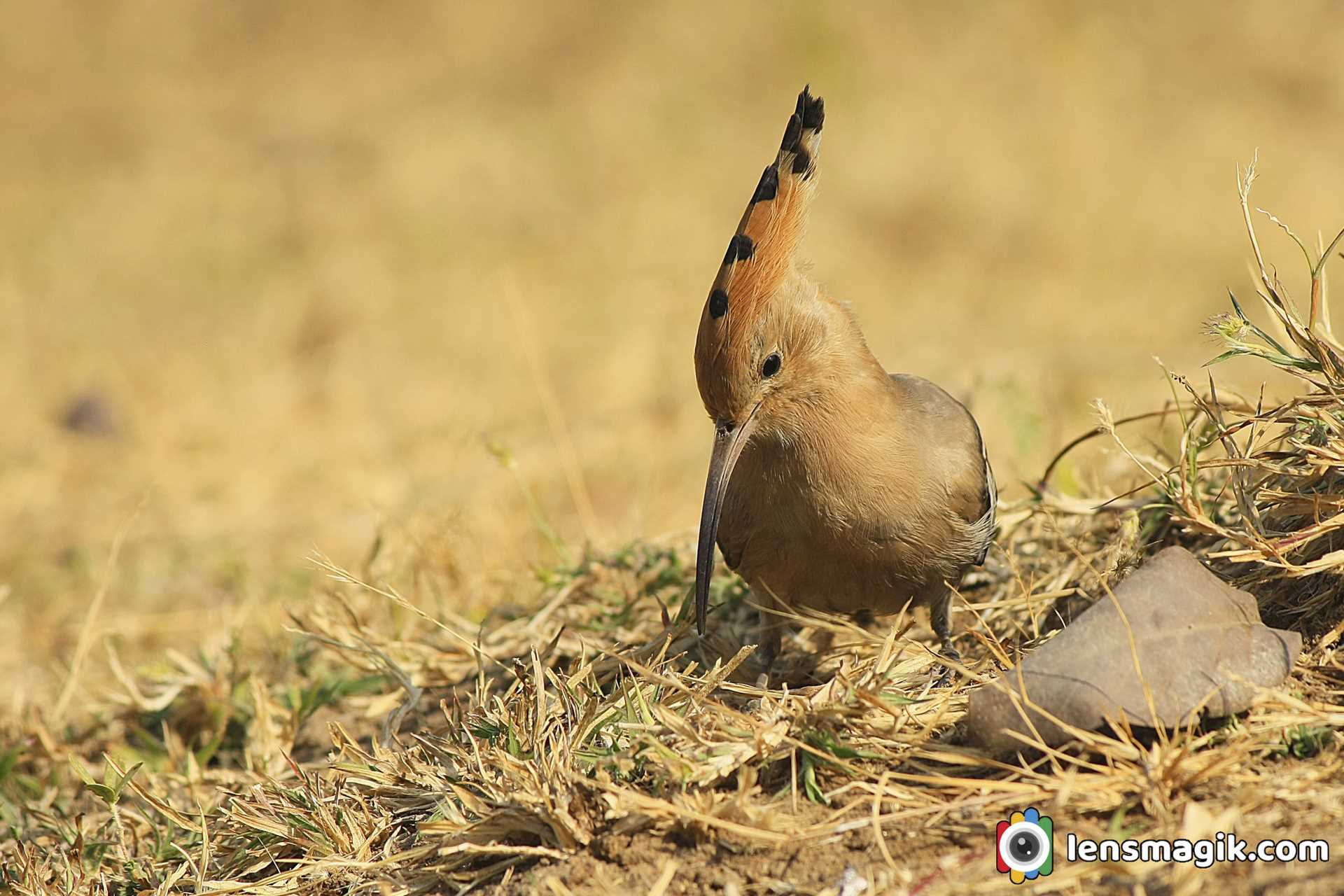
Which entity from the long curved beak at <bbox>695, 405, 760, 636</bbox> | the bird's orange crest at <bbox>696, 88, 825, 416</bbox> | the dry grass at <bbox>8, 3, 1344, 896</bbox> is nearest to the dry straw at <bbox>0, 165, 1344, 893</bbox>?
the dry grass at <bbox>8, 3, 1344, 896</bbox>

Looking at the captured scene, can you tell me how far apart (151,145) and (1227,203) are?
27.0 ft

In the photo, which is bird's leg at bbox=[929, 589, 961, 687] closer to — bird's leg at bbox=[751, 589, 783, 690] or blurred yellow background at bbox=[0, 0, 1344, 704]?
bird's leg at bbox=[751, 589, 783, 690]

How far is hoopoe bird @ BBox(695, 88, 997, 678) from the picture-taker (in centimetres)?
304

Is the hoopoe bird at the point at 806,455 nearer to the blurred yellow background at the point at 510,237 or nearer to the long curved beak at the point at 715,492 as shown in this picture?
the long curved beak at the point at 715,492

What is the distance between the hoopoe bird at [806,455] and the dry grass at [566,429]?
0.65 ft

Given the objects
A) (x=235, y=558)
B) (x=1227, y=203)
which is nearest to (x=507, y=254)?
(x=235, y=558)

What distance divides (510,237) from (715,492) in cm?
669

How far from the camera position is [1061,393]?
20.6ft

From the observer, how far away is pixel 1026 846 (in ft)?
6.83

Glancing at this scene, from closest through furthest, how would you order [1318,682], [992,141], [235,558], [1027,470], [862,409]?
1. [1318,682]
2. [862,409]
3. [1027,470]
4. [235,558]
5. [992,141]

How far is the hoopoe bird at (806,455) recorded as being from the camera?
3037 mm

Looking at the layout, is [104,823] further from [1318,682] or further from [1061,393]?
[1061,393]

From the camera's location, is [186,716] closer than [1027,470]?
Yes

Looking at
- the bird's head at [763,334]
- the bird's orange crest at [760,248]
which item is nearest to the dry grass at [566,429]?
the bird's head at [763,334]
